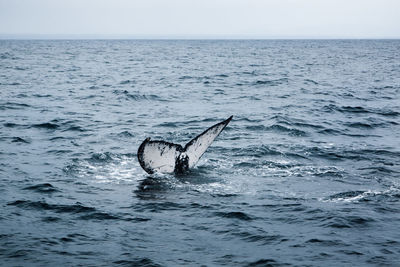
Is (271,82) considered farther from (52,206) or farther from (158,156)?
(52,206)

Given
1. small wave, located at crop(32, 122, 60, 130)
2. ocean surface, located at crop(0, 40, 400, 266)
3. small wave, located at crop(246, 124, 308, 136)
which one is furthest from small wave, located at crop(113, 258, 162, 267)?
small wave, located at crop(32, 122, 60, 130)

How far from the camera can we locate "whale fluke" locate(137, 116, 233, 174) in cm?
1141

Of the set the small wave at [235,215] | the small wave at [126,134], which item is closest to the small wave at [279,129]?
the small wave at [126,134]

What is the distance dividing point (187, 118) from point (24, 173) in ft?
34.2

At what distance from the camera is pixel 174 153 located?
1187 centimetres

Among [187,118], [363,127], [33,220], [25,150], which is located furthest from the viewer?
[187,118]

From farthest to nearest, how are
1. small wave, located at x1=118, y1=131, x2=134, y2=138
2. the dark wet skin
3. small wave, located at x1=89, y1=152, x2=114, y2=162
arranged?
1. small wave, located at x1=118, y1=131, x2=134, y2=138
2. small wave, located at x1=89, y1=152, x2=114, y2=162
3. the dark wet skin

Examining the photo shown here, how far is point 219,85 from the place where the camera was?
36.7m

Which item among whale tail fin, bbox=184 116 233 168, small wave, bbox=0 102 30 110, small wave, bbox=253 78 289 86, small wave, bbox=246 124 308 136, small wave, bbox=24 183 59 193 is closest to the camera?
small wave, bbox=24 183 59 193

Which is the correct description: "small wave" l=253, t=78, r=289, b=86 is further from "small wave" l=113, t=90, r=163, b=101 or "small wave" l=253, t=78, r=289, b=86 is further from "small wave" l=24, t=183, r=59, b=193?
"small wave" l=24, t=183, r=59, b=193

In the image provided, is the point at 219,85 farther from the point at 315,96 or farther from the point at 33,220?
the point at 33,220

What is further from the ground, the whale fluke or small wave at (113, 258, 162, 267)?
the whale fluke

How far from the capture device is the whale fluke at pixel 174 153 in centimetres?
1141

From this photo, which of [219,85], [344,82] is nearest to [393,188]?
[219,85]
